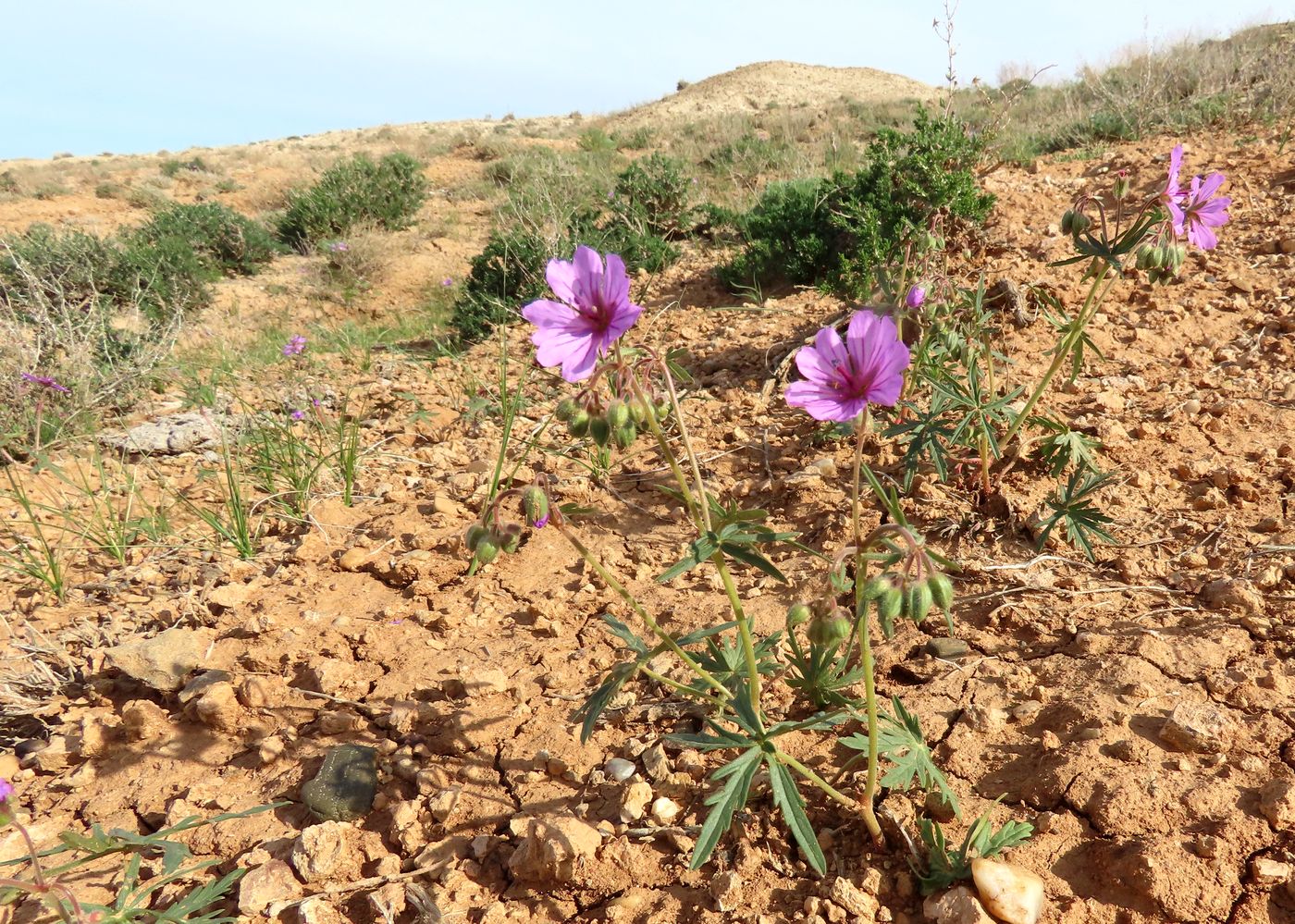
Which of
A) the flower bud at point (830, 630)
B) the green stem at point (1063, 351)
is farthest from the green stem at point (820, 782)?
the green stem at point (1063, 351)

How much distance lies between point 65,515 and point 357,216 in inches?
307

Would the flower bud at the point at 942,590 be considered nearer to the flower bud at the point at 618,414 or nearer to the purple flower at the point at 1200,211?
the flower bud at the point at 618,414

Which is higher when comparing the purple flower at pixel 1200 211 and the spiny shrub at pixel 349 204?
the spiny shrub at pixel 349 204

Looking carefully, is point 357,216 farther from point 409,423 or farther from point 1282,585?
point 1282,585

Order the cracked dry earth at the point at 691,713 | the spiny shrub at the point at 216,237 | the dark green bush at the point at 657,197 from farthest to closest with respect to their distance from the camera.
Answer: the spiny shrub at the point at 216,237 → the dark green bush at the point at 657,197 → the cracked dry earth at the point at 691,713

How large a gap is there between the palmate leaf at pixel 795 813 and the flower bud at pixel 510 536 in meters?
0.67

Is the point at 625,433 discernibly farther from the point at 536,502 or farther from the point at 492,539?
the point at 492,539

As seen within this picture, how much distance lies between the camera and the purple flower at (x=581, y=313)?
1.46 meters

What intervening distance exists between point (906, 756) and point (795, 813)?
42 centimetres

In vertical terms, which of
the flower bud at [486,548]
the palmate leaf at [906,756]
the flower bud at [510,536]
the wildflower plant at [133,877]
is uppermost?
the flower bud at [510,536]

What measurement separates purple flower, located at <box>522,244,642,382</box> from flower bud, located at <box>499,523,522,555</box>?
373 millimetres

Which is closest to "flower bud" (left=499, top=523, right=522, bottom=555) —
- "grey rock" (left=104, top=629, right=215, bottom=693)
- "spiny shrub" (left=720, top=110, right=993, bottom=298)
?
"grey rock" (left=104, top=629, right=215, bottom=693)

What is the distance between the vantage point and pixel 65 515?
3.06 metres

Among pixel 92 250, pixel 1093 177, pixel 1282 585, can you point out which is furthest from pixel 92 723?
pixel 92 250
